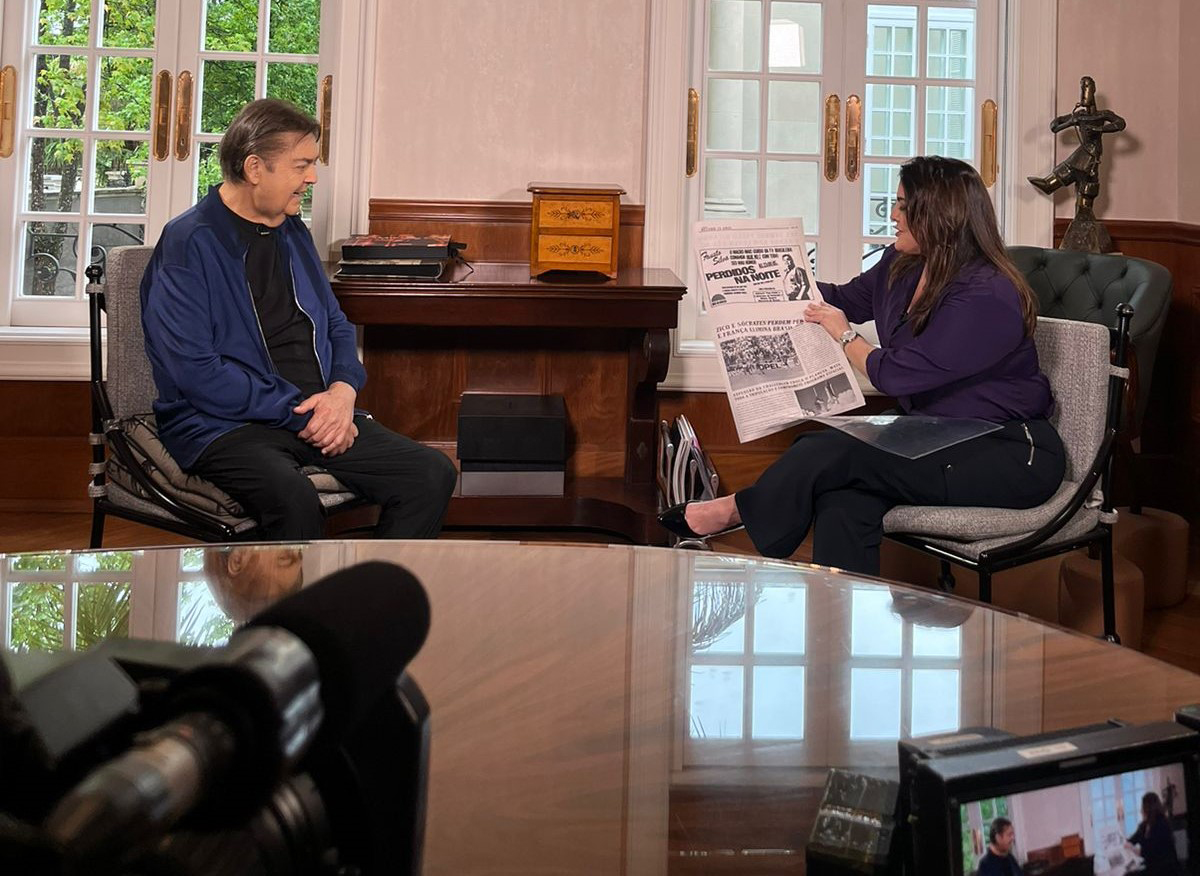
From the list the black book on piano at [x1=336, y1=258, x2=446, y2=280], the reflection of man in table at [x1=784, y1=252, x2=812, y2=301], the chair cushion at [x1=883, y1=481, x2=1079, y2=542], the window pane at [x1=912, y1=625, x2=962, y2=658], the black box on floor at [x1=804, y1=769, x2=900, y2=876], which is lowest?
the black box on floor at [x1=804, y1=769, x2=900, y2=876]

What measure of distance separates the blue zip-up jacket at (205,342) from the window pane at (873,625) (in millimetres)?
1766

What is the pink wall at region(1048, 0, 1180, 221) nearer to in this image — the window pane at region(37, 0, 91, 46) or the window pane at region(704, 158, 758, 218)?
the window pane at region(704, 158, 758, 218)

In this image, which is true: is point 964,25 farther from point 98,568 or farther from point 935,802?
point 935,802

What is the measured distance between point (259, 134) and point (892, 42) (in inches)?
98.1

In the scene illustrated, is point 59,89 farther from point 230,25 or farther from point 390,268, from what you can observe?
point 390,268

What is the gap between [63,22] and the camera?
4.39 m

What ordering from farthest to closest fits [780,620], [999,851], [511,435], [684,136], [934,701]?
[684,136], [511,435], [780,620], [934,701], [999,851]

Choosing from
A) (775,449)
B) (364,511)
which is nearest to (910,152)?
(775,449)

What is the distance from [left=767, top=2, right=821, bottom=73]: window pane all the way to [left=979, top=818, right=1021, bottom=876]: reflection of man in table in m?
4.02

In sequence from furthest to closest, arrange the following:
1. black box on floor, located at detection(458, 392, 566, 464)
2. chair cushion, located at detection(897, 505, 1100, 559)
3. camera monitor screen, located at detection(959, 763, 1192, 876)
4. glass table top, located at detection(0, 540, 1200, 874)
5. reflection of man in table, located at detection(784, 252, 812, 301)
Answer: black box on floor, located at detection(458, 392, 566, 464) → reflection of man in table, located at detection(784, 252, 812, 301) → chair cushion, located at detection(897, 505, 1100, 559) → glass table top, located at detection(0, 540, 1200, 874) → camera monitor screen, located at detection(959, 763, 1192, 876)

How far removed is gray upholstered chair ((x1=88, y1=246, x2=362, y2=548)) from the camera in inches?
111

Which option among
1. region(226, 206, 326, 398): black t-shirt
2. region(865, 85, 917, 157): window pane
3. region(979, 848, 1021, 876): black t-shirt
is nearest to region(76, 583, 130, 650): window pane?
region(979, 848, 1021, 876): black t-shirt

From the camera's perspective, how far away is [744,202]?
4512 millimetres

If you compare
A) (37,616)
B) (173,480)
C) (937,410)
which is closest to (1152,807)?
(37,616)
